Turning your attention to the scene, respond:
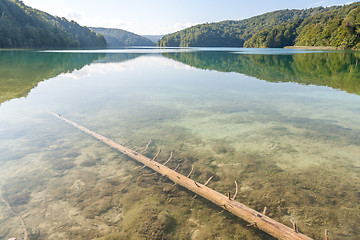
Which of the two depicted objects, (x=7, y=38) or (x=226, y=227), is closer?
(x=226, y=227)

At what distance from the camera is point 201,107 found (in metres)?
14.0

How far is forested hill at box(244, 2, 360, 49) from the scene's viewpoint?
88137mm

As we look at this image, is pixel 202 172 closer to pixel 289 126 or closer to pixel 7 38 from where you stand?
pixel 289 126

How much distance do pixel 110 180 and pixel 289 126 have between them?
8.58 m

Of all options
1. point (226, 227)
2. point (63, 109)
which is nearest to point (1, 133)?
point (63, 109)

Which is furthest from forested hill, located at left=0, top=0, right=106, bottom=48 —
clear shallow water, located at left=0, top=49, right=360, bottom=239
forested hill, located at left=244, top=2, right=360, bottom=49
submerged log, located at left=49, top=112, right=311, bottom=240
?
forested hill, located at left=244, top=2, right=360, bottom=49

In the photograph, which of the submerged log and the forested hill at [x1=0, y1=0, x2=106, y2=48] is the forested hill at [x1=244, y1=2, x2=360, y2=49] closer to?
the submerged log

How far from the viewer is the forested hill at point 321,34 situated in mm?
88137

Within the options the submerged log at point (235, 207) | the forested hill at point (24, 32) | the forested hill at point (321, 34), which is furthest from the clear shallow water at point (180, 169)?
the forested hill at point (24, 32)

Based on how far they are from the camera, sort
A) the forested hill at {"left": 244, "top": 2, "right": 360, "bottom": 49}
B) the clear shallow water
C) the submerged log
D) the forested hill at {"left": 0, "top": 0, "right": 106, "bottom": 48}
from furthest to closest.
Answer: the forested hill at {"left": 0, "top": 0, "right": 106, "bottom": 48} < the forested hill at {"left": 244, "top": 2, "right": 360, "bottom": 49} < the clear shallow water < the submerged log

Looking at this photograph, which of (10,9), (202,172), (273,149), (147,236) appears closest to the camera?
(147,236)

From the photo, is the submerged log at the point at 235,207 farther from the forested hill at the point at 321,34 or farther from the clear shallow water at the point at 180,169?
the forested hill at the point at 321,34

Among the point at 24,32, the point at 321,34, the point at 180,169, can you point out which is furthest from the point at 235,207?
the point at 321,34

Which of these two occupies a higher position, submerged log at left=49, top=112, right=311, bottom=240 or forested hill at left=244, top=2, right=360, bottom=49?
forested hill at left=244, top=2, right=360, bottom=49
